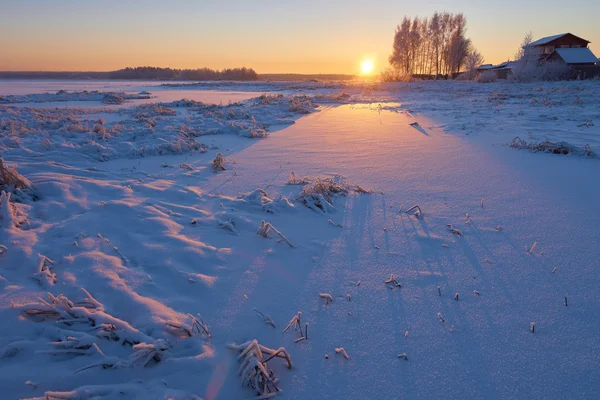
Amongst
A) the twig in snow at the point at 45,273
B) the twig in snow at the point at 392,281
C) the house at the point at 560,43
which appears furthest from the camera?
the house at the point at 560,43

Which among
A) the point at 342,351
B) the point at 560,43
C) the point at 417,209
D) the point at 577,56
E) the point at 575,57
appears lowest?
the point at 342,351

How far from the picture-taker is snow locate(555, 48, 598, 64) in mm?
31000

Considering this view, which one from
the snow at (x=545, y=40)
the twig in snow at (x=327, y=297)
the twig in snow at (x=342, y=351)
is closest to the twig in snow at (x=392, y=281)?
the twig in snow at (x=327, y=297)

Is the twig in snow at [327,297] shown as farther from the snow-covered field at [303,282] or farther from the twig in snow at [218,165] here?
the twig in snow at [218,165]

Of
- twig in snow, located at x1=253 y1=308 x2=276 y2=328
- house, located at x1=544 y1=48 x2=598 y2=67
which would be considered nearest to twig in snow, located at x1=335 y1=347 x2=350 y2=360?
twig in snow, located at x1=253 y1=308 x2=276 y2=328

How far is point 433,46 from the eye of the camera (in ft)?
148

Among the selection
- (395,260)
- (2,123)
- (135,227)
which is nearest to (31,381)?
(135,227)

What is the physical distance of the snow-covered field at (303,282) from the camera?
1.27 m

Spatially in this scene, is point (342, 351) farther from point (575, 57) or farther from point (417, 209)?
point (575, 57)

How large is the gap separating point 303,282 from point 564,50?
43853 mm

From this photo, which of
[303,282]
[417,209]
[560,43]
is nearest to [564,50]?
[560,43]

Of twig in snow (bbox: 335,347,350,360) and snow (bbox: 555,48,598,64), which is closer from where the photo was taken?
twig in snow (bbox: 335,347,350,360)

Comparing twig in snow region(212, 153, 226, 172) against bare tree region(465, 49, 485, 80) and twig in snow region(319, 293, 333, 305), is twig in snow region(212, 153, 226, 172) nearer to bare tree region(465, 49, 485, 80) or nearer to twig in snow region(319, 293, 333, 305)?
twig in snow region(319, 293, 333, 305)

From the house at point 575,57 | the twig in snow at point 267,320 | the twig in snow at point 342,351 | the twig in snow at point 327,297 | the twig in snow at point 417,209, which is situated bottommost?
the twig in snow at point 342,351
